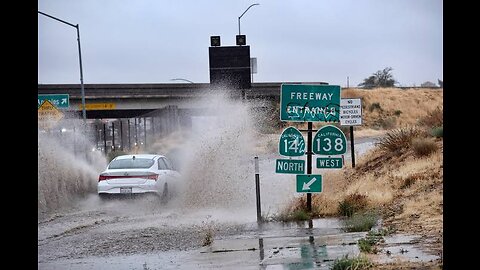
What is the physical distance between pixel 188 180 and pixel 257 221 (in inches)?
230

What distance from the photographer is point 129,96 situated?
4303 centimetres

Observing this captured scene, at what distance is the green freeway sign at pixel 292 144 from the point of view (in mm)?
16094

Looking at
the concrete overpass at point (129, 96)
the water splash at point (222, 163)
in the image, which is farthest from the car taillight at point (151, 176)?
the concrete overpass at point (129, 96)

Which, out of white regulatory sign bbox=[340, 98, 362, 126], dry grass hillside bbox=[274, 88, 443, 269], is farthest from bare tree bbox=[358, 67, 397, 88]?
white regulatory sign bbox=[340, 98, 362, 126]

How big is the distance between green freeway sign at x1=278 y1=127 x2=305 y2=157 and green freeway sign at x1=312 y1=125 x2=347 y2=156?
39 cm

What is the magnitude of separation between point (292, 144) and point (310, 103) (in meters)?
0.97

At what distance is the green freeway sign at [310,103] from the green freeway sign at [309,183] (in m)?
1.22

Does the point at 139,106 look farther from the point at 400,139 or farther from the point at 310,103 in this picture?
the point at 310,103

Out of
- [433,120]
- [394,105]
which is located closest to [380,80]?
[394,105]

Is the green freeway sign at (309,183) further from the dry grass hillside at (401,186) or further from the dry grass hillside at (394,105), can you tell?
the dry grass hillside at (394,105)

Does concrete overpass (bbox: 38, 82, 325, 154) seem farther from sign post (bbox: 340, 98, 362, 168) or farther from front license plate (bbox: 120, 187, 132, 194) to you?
front license plate (bbox: 120, 187, 132, 194)

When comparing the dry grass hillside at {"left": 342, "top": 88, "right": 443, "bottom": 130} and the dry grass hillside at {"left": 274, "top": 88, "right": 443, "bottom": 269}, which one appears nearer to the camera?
the dry grass hillside at {"left": 274, "top": 88, "right": 443, "bottom": 269}

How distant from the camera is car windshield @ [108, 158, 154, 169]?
19266 mm
